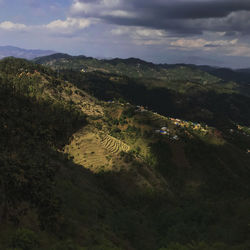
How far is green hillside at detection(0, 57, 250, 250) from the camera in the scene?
23.8 meters

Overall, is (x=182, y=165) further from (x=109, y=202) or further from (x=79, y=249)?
(x=79, y=249)

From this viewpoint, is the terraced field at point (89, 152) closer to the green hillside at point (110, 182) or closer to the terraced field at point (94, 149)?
the terraced field at point (94, 149)

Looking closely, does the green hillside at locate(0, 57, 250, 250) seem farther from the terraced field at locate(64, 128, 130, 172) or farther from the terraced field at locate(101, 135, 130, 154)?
the terraced field at locate(101, 135, 130, 154)

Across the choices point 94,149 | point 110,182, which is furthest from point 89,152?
point 110,182

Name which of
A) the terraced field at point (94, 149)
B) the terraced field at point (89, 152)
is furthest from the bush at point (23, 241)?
the terraced field at point (89, 152)

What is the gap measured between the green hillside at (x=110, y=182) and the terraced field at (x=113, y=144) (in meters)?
0.86

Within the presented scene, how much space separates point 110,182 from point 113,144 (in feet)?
112

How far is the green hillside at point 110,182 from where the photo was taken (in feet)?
78.1

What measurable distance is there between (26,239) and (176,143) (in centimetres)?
9456

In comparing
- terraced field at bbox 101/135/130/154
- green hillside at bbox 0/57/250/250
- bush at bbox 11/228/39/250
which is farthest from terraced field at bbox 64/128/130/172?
bush at bbox 11/228/39/250

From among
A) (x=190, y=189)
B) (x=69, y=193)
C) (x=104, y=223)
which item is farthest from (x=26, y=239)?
(x=190, y=189)

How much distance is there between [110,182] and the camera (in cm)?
6731

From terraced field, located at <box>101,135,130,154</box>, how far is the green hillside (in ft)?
2.83

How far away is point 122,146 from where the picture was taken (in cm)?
10244
